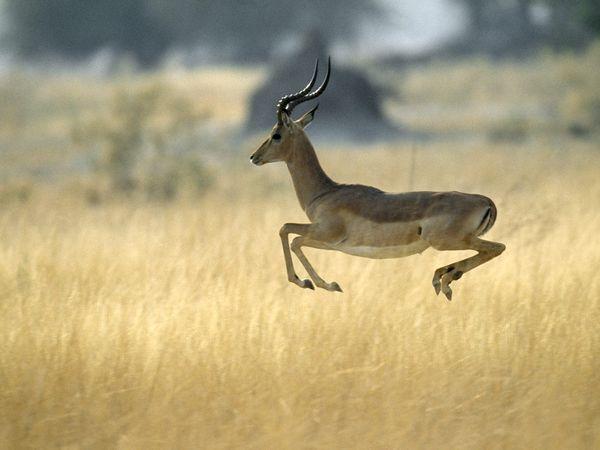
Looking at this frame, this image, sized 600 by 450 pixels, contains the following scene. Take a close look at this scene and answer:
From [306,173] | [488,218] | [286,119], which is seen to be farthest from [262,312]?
[488,218]

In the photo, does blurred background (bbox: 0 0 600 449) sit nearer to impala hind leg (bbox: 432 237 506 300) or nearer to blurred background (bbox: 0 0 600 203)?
blurred background (bbox: 0 0 600 203)

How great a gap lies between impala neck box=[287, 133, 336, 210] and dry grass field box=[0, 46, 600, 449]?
2.40 feet

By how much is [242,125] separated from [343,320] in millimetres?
19940

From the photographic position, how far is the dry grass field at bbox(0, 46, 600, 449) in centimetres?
596

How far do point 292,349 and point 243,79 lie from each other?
3801cm

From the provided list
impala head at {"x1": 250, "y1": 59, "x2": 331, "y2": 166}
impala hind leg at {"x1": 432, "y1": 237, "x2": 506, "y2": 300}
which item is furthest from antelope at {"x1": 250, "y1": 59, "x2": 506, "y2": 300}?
impala head at {"x1": 250, "y1": 59, "x2": 331, "y2": 166}

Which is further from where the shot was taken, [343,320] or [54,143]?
[54,143]

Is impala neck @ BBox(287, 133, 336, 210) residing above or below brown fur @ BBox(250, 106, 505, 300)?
above

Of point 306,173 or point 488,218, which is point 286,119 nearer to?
point 306,173

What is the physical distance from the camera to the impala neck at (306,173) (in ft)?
24.9

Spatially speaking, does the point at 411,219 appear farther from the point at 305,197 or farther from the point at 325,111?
the point at 325,111

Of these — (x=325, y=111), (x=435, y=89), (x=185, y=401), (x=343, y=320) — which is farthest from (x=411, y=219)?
(x=435, y=89)

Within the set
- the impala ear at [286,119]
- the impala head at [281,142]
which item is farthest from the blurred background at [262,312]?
the impala ear at [286,119]

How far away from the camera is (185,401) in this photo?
6246 mm
